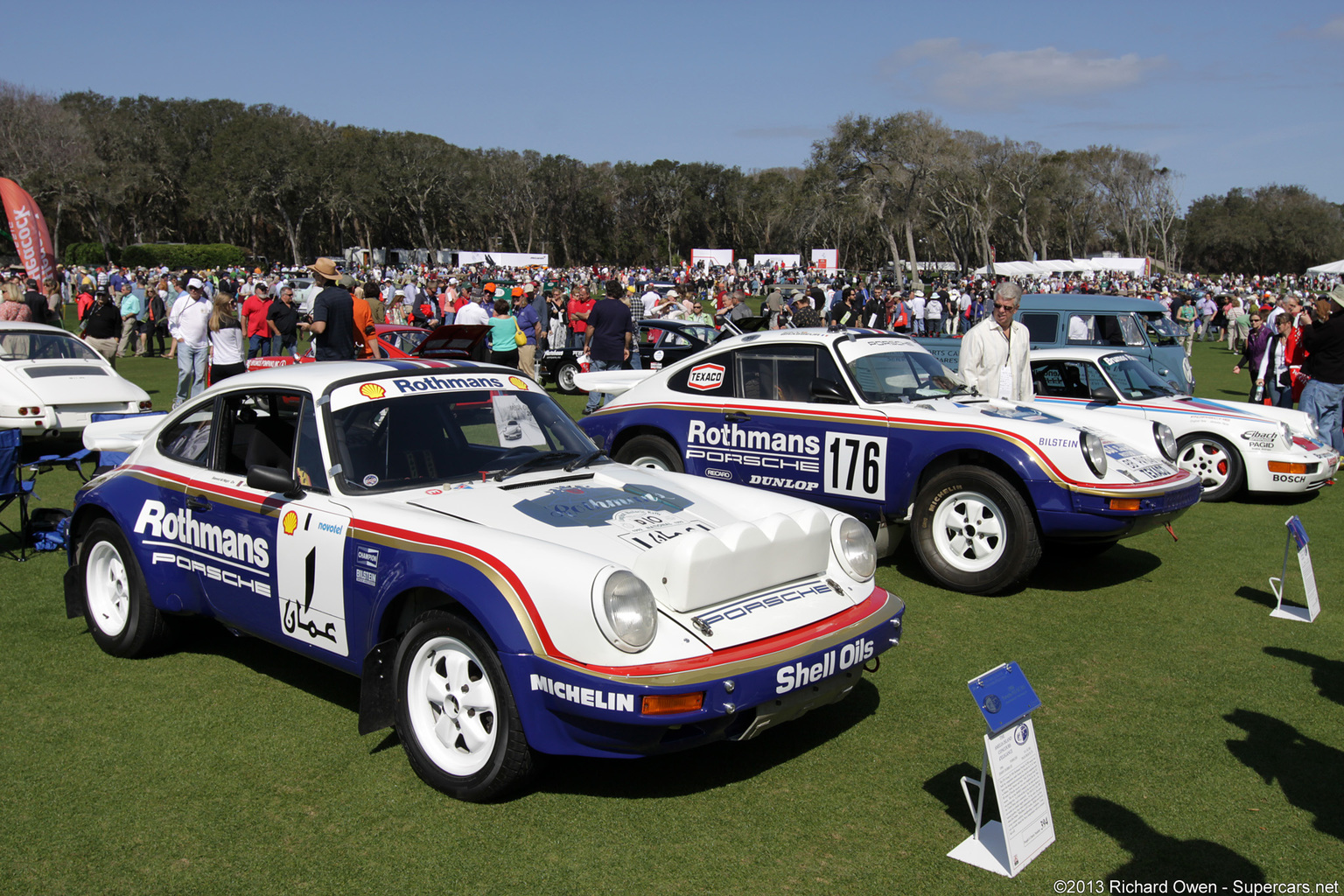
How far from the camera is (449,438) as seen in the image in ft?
15.2

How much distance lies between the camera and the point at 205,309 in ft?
42.0

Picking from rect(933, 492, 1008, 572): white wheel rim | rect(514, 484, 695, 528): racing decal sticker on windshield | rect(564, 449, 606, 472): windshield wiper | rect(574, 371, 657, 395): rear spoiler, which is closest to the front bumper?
rect(514, 484, 695, 528): racing decal sticker on windshield

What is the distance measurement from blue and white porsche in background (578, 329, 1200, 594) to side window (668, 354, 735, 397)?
10 millimetres

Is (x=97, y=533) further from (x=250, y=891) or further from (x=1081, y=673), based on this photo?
(x=1081, y=673)

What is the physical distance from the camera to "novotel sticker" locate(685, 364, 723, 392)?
7.73m

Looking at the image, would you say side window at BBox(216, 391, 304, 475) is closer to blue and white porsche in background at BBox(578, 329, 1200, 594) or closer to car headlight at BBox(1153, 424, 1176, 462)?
blue and white porsche in background at BBox(578, 329, 1200, 594)

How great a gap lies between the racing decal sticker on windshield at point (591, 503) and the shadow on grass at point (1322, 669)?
11.0 feet

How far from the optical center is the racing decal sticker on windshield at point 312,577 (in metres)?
4.03

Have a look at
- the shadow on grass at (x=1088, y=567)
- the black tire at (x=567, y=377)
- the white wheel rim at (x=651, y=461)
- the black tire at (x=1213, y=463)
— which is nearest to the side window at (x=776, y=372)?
the white wheel rim at (x=651, y=461)

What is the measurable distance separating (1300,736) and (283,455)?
190 inches

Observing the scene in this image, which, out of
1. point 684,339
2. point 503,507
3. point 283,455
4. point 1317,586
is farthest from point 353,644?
point 684,339

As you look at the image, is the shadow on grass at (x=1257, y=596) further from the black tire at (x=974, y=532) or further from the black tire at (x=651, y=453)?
the black tire at (x=651, y=453)

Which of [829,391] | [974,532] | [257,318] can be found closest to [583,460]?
[829,391]

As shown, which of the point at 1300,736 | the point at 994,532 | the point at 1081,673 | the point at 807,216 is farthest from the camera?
the point at 807,216
